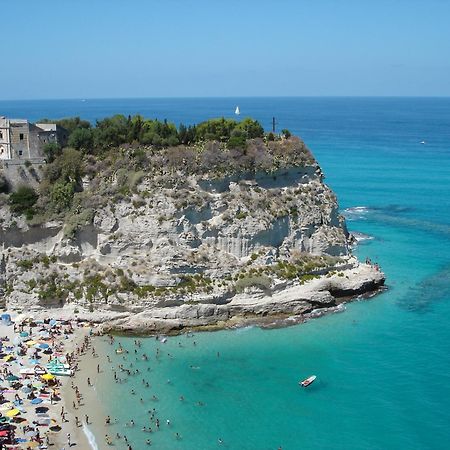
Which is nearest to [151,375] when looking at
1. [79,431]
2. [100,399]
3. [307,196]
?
[100,399]

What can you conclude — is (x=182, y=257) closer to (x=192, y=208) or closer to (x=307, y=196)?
(x=192, y=208)

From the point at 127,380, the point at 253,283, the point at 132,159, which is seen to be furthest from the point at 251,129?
the point at 127,380

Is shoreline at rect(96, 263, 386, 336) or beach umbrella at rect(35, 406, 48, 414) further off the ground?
shoreline at rect(96, 263, 386, 336)

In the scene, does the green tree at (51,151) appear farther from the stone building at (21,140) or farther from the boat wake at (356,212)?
the boat wake at (356,212)

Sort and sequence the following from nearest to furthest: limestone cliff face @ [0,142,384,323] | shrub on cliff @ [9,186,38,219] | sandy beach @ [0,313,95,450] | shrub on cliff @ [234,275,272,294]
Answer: sandy beach @ [0,313,95,450] < limestone cliff face @ [0,142,384,323] < shrub on cliff @ [234,275,272,294] < shrub on cliff @ [9,186,38,219]

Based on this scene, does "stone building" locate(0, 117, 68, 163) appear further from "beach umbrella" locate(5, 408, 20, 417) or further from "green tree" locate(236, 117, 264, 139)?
"beach umbrella" locate(5, 408, 20, 417)

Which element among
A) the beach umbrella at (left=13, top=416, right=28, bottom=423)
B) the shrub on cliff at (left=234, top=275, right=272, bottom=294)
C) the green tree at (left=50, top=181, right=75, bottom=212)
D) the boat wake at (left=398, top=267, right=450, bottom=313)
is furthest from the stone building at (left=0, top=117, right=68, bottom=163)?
the boat wake at (left=398, top=267, right=450, bottom=313)
